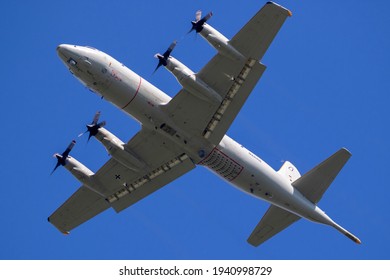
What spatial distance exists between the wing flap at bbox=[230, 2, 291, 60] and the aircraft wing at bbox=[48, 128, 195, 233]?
7635 millimetres

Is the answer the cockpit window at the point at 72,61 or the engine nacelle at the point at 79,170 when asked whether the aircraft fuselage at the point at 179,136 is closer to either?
the cockpit window at the point at 72,61

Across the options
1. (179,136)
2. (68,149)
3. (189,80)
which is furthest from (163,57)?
(68,149)

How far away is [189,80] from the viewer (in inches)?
1576

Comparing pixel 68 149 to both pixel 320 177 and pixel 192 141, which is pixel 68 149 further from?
pixel 320 177

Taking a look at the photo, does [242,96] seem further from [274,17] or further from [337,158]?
[337,158]

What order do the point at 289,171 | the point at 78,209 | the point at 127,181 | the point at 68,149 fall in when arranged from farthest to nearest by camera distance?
the point at 289,171, the point at 78,209, the point at 127,181, the point at 68,149

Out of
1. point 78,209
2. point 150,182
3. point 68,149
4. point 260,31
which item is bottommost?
point 78,209

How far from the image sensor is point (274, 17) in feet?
128

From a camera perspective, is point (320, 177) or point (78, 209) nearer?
point (320, 177)

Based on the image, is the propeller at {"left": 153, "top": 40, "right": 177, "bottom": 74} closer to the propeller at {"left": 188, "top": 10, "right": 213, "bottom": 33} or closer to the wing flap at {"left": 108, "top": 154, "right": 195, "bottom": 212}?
the propeller at {"left": 188, "top": 10, "right": 213, "bottom": 33}

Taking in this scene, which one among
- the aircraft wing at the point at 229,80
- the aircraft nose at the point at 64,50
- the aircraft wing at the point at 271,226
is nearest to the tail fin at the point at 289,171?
the aircraft wing at the point at 271,226

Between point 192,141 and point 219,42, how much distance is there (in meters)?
6.56

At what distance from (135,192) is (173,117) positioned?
7298 mm
